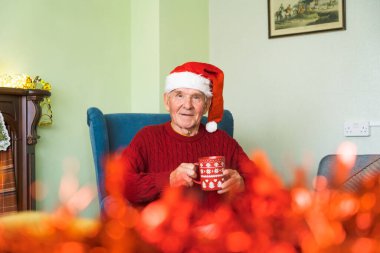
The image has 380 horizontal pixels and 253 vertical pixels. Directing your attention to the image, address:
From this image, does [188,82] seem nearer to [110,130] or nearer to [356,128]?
[110,130]

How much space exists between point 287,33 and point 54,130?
146cm

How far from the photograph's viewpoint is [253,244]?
330mm

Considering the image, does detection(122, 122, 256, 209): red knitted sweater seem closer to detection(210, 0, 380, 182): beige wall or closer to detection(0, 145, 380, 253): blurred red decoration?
detection(210, 0, 380, 182): beige wall

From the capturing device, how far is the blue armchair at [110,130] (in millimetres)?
1688

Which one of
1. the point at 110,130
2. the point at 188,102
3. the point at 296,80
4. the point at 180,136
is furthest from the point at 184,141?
the point at 296,80

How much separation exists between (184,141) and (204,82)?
24 cm

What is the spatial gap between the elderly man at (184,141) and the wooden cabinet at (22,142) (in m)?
0.62

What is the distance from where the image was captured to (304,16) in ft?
8.55

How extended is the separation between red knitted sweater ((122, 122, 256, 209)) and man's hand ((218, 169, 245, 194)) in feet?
0.36

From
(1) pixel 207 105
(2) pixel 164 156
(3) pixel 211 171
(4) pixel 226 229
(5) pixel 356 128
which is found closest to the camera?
(4) pixel 226 229

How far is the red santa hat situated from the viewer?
164 centimetres

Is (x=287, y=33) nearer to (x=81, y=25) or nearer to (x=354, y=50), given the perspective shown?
(x=354, y=50)

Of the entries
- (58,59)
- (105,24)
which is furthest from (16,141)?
(105,24)

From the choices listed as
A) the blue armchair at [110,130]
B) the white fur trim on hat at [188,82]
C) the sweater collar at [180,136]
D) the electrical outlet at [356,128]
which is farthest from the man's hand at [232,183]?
the electrical outlet at [356,128]
